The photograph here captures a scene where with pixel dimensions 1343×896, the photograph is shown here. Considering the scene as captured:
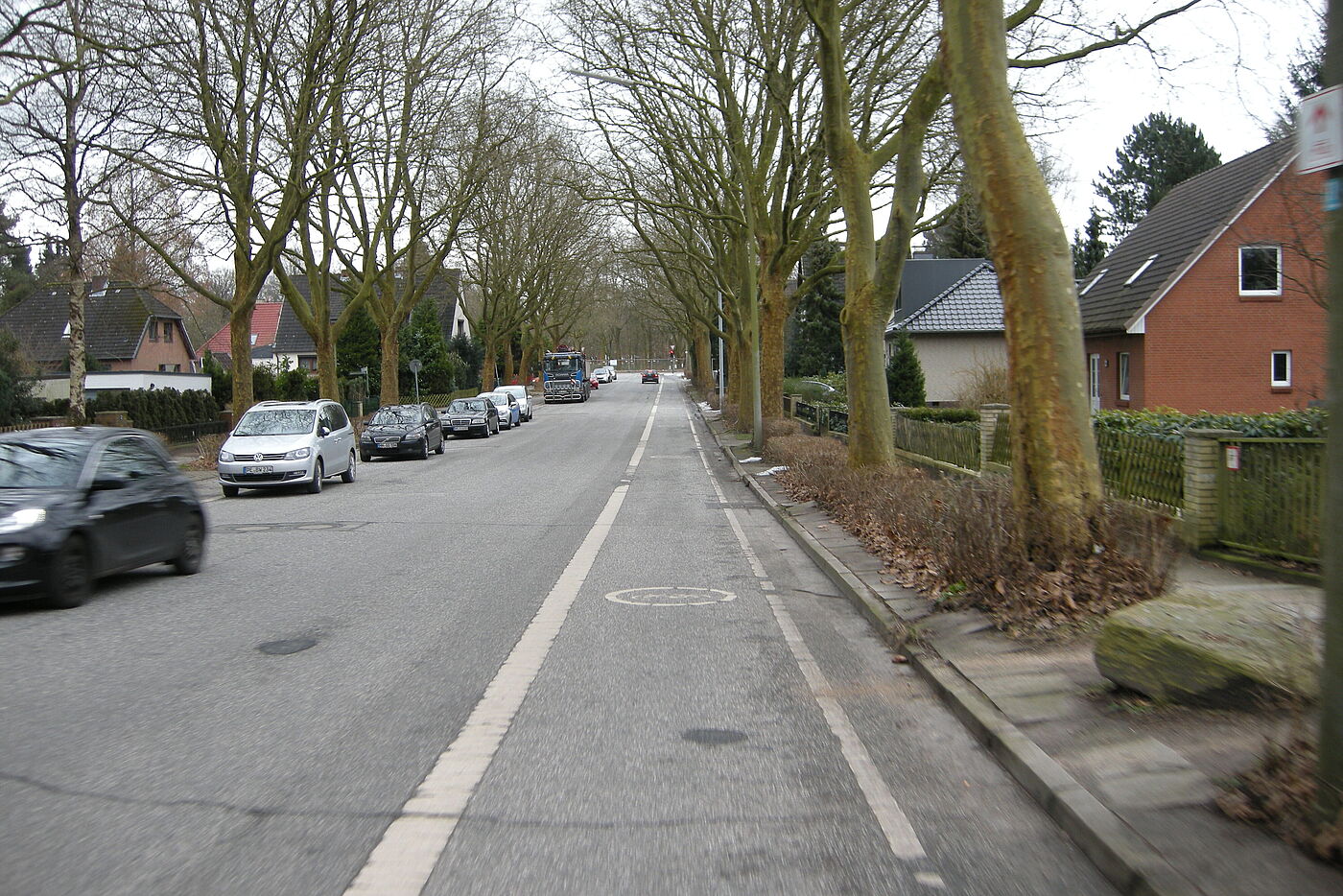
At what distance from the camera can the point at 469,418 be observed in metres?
41.0

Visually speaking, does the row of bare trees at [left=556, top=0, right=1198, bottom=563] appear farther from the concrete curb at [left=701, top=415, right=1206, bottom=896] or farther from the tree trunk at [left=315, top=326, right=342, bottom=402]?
the tree trunk at [left=315, top=326, right=342, bottom=402]

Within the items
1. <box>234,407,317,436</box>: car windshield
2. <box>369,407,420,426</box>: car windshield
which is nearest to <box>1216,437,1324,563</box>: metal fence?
<box>234,407,317,436</box>: car windshield

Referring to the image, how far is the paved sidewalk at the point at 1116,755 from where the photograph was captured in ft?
12.8

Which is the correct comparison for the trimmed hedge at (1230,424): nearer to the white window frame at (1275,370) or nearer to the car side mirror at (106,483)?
the car side mirror at (106,483)

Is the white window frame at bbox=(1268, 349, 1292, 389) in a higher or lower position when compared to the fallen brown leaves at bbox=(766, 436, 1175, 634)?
higher

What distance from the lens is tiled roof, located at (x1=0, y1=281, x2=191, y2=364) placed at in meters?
56.8

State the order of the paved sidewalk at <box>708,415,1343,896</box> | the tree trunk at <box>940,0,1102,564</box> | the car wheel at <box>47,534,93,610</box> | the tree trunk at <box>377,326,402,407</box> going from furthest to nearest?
the tree trunk at <box>377,326,402,407</box>
the car wheel at <box>47,534,93,610</box>
the tree trunk at <box>940,0,1102,564</box>
the paved sidewalk at <box>708,415,1343,896</box>

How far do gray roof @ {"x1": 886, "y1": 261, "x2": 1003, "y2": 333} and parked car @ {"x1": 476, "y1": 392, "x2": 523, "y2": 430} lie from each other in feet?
53.1

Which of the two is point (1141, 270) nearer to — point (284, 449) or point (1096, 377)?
point (1096, 377)

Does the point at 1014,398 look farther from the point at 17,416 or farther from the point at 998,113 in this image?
the point at 17,416

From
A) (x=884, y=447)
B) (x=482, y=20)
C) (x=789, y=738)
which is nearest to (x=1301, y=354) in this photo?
(x=884, y=447)

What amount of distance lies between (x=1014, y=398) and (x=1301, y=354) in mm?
26592

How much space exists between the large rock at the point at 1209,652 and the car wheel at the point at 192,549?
8678 millimetres

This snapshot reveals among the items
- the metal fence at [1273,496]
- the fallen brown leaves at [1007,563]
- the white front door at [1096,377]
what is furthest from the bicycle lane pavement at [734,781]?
the white front door at [1096,377]
